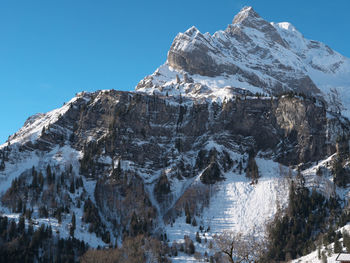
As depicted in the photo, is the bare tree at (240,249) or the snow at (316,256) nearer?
the bare tree at (240,249)

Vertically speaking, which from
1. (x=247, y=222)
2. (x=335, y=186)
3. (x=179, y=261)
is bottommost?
(x=179, y=261)

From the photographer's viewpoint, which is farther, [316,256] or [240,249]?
[316,256]

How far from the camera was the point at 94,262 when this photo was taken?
462ft

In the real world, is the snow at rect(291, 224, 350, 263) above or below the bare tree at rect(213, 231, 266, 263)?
below

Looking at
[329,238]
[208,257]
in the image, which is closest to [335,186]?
[329,238]

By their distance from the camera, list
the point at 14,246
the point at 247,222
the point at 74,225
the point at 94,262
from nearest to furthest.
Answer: the point at 94,262 → the point at 14,246 → the point at 74,225 → the point at 247,222

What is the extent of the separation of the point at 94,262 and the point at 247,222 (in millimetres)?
74153

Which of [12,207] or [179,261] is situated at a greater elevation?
[12,207]

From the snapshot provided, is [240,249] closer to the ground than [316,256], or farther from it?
farther from it

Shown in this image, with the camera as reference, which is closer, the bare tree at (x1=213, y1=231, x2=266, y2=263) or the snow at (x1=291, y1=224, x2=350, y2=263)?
the bare tree at (x1=213, y1=231, x2=266, y2=263)

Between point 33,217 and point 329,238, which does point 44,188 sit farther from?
point 329,238

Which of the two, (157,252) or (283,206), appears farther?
(283,206)

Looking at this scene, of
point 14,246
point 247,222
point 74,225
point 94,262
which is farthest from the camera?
point 247,222

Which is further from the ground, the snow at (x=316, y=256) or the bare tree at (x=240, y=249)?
the bare tree at (x=240, y=249)
